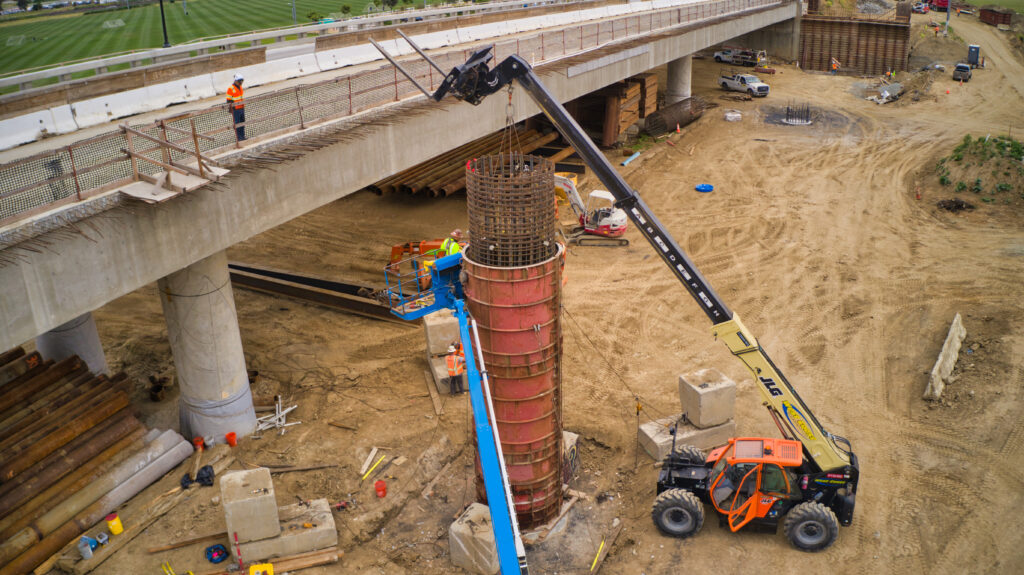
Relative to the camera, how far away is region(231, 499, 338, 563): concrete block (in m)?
14.4

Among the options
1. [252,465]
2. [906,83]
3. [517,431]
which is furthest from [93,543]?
[906,83]

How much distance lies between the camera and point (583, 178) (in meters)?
35.6

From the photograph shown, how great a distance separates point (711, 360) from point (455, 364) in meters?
6.89

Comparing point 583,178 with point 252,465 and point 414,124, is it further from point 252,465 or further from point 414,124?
point 252,465

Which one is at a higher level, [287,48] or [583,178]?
[287,48]

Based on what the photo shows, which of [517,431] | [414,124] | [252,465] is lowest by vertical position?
[252,465]

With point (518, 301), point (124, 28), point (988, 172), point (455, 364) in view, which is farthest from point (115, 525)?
point (124, 28)

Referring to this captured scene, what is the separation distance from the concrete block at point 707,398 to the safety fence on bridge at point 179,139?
9668 mm

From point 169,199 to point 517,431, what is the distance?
282 inches

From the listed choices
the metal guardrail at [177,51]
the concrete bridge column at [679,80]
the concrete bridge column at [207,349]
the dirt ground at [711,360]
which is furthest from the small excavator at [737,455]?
the concrete bridge column at [679,80]

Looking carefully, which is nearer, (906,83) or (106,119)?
(106,119)

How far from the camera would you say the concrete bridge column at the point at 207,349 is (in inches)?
652

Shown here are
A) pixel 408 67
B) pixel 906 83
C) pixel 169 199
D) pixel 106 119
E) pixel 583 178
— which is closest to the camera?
pixel 169 199

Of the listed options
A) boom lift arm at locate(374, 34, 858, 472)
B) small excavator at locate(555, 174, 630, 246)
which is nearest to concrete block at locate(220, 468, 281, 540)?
boom lift arm at locate(374, 34, 858, 472)
